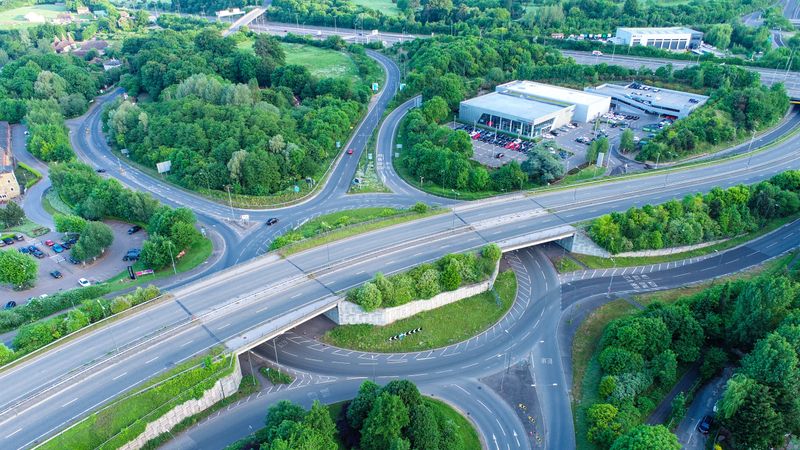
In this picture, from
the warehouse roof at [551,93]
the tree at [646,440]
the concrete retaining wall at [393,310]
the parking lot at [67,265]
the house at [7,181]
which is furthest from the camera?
the warehouse roof at [551,93]

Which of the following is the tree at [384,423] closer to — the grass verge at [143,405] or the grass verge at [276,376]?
the grass verge at [276,376]

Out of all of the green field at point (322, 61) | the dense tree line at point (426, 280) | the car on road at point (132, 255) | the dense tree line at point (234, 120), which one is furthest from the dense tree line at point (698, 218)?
the green field at point (322, 61)

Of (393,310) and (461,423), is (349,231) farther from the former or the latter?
(461,423)

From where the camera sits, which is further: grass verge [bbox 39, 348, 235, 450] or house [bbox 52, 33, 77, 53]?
house [bbox 52, 33, 77, 53]

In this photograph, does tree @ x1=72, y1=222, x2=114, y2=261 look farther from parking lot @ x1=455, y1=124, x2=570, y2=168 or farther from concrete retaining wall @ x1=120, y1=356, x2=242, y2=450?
parking lot @ x1=455, y1=124, x2=570, y2=168

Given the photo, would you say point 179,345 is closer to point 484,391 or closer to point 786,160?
point 484,391

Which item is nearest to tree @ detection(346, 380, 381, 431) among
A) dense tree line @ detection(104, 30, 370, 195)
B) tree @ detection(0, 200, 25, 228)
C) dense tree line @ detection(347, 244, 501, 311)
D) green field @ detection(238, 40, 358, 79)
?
dense tree line @ detection(347, 244, 501, 311)

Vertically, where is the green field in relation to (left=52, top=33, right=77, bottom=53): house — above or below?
below

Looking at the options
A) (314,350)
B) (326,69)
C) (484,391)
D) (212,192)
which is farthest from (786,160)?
(326,69)
